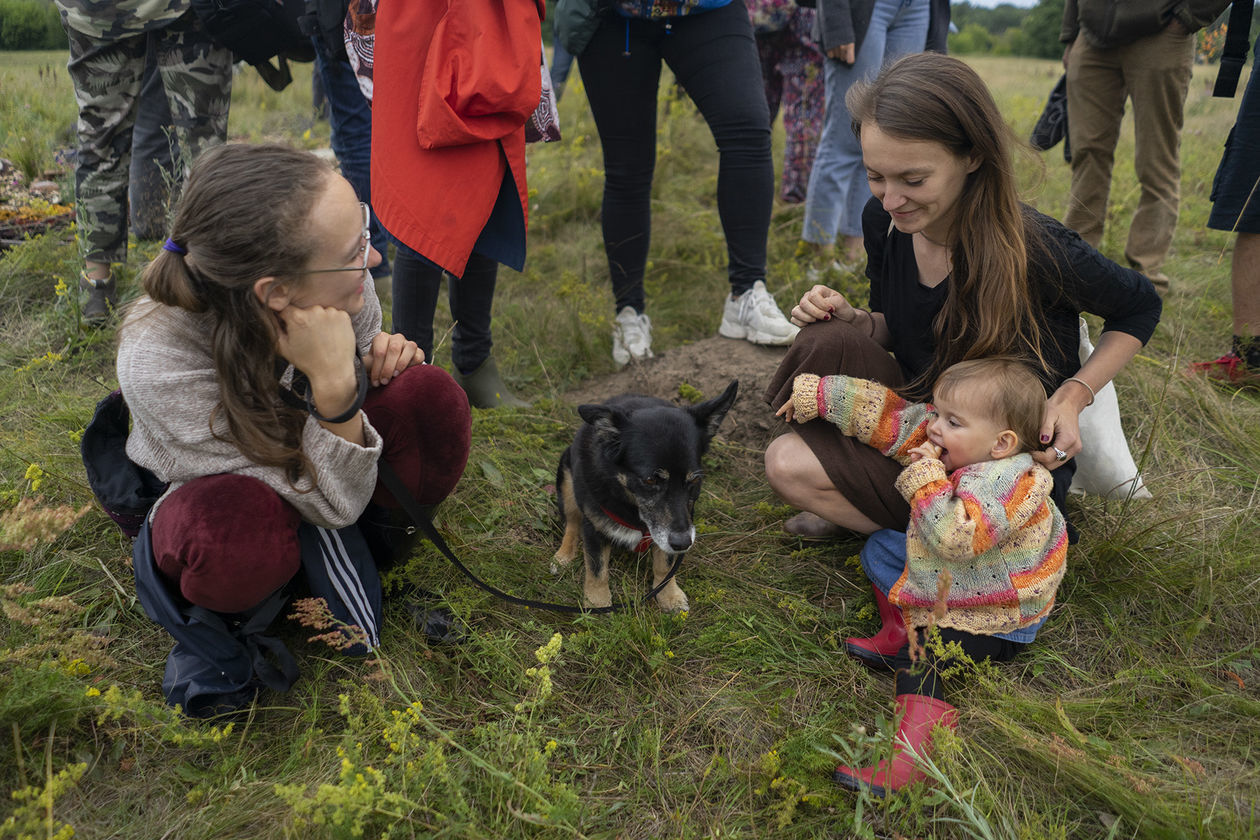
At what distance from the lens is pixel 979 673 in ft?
7.10

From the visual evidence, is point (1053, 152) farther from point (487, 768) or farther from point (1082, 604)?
point (487, 768)

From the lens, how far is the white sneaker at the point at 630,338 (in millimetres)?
4133

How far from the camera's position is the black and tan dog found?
248 centimetres

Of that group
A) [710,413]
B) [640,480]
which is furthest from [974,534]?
[640,480]

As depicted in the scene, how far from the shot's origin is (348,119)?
4145mm

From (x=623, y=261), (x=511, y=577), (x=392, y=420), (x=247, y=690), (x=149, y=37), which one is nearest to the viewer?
(x=247, y=690)

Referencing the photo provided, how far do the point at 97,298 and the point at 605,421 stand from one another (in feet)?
10.7

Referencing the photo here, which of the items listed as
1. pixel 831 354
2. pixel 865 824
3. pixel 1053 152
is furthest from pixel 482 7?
pixel 1053 152

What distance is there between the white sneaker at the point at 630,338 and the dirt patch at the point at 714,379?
55 mm

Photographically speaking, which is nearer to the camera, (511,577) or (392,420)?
(392,420)

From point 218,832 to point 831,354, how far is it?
2.30 metres

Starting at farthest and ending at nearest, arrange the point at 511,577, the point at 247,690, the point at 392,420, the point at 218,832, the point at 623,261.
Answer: the point at 623,261 < the point at 511,577 < the point at 392,420 < the point at 247,690 < the point at 218,832

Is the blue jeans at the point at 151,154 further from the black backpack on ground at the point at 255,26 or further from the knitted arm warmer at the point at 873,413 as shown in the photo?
the knitted arm warmer at the point at 873,413

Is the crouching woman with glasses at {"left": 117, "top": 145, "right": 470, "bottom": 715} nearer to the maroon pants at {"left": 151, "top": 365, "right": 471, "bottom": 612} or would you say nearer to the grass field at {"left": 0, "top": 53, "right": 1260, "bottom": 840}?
the maroon pants at {"left": 151, "top": 365, "right": 471, "bottom": 612}
